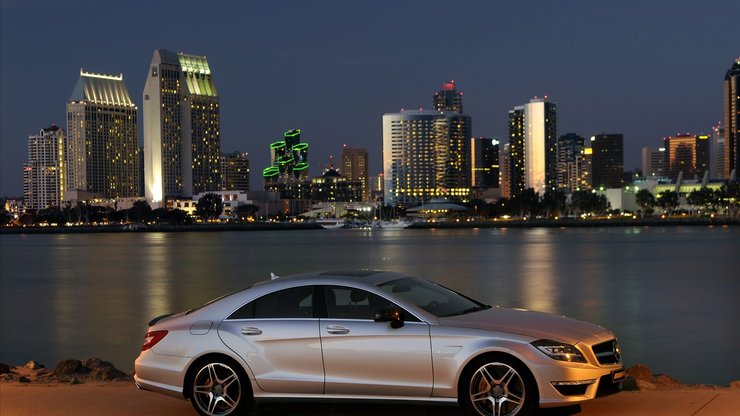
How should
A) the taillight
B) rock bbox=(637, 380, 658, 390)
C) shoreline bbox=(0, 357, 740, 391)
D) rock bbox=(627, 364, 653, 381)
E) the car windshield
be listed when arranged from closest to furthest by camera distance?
the car windshield < the taillight < rock bbox=(637, 380, 658, 390) < shoreline bbox=(0, 357, 740, 391) < rock bbox=(627, 364, 653, 381)

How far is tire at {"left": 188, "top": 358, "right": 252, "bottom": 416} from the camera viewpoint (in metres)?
10.2

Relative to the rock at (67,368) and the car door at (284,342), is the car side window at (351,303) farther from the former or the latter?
the rock at (67,368)

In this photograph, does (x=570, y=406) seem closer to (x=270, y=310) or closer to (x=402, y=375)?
(x=402, y=375)

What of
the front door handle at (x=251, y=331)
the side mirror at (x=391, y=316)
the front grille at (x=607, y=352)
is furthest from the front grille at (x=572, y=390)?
the front door handle at (x=251, y=331)

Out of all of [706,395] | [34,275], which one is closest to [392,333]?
[706,395]

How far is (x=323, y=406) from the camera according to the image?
1087 cm

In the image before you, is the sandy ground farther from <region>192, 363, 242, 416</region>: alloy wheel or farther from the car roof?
the car roof

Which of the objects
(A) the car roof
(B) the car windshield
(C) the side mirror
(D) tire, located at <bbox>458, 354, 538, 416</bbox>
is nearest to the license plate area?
(D) tire, located at <bbox>458, 354, 538, 416</bbox>

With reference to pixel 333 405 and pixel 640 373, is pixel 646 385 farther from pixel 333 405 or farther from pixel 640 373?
pixel 333 405

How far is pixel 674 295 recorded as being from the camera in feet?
169

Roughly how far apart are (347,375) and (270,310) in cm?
115

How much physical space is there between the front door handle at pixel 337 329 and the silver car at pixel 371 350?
1cm

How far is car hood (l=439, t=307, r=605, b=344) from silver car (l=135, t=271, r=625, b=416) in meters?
0.01

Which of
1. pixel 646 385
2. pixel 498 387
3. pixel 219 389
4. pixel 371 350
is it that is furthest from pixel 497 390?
pixel 646 385
